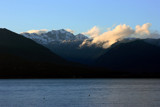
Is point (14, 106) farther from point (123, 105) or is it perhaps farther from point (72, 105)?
point (123, 105)

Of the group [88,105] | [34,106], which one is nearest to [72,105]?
[88,105]

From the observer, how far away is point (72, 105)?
97.9 meters

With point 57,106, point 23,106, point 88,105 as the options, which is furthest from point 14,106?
point 88,105

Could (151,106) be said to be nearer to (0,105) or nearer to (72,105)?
(72,105)

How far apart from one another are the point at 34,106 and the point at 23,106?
2.99 meters

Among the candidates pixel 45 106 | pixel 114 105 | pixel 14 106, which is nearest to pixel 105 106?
pixel 114 105

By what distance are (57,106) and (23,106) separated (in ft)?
30.2

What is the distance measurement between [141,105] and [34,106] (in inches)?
1145

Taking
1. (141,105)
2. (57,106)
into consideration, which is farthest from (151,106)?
(57,106)

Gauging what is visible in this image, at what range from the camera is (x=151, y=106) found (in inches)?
3720

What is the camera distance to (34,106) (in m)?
96.8

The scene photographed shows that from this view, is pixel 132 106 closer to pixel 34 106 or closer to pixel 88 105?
pixel 88 105

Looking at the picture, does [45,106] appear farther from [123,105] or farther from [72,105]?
[123,105]

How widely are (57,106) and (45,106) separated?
3457mm
